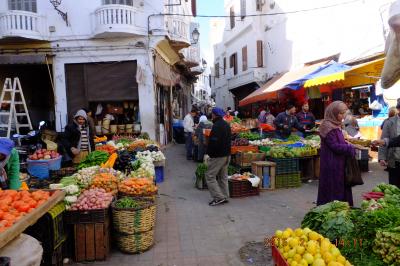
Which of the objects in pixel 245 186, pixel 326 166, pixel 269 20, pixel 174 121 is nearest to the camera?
pixel 326 166

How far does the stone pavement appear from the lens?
5.09 metres

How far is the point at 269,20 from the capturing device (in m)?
24.0

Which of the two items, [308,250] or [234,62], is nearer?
[308,250]

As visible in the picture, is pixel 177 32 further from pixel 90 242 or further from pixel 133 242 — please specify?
pixel 90 242

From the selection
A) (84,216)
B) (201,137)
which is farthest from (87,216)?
(201,137)

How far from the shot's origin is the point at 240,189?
27.1 feet

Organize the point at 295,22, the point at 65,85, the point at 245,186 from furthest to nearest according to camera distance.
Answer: the point at 295,22, the point at 65,85, the point at 245,186

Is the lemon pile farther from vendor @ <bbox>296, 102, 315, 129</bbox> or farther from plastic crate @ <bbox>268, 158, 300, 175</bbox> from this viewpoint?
vendor @ <bbox>296, 102, 315, 129</bbox>

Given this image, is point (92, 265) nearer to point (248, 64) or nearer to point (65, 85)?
point (65, 85)

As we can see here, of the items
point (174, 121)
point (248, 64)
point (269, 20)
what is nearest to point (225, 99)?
point (248, 64)

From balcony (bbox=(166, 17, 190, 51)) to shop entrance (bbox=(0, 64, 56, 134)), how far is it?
595cm

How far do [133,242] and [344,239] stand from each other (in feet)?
9.70

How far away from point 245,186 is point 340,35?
34.3 ft

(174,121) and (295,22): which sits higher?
(295,22)
